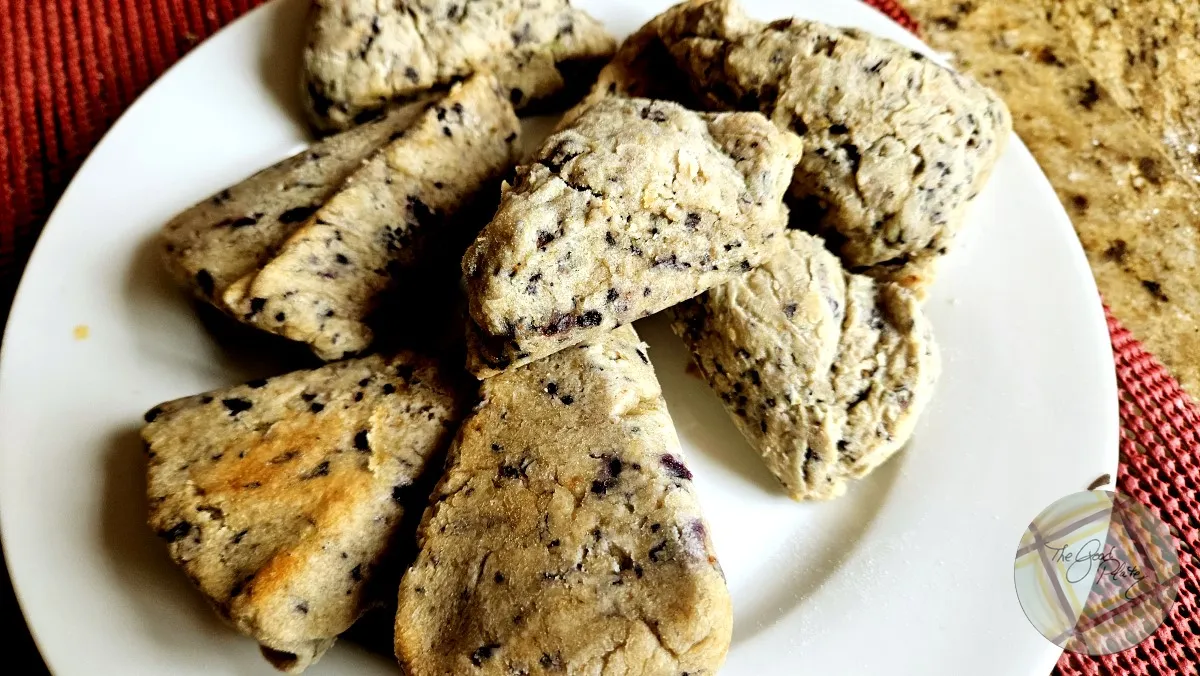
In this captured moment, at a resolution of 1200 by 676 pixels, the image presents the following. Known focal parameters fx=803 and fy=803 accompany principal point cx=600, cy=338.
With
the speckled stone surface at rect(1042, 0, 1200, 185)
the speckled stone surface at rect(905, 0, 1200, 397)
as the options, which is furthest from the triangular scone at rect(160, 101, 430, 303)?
the speckled stone surface at rect(1042, 0, 1200, 185)

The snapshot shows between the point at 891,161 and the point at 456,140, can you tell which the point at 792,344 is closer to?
the point at 891,161

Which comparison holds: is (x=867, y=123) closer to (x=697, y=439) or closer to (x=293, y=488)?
(x=697, y=439)

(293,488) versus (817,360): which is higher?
(293,488)

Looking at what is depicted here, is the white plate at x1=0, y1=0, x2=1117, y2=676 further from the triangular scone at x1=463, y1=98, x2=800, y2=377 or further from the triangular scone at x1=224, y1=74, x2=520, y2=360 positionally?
the triangular scone at x1=463, y1=98, x2=800, y2=377

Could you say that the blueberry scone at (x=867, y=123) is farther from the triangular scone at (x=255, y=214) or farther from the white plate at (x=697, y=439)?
the triangular scone at (x=255, y=214)

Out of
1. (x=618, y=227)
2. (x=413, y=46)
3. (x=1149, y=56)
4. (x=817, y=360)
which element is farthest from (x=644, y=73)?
(x=1149, y=56)

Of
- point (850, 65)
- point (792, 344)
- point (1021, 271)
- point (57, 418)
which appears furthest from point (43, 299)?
point (1021, 271)

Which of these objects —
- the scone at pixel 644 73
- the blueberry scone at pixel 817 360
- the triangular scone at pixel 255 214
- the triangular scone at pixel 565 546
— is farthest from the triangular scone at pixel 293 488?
the scone at pixel 644 73
